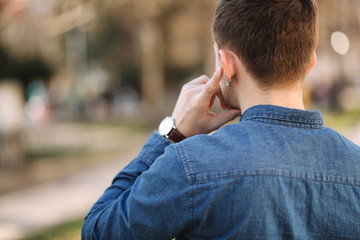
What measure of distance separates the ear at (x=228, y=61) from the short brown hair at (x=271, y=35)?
2cm

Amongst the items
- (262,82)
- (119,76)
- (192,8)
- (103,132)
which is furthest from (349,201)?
(119,76)

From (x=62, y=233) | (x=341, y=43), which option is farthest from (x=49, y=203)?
(x=341, y=43)

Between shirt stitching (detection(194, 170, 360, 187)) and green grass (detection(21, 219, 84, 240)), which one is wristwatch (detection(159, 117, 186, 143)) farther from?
green grass (detection(21, 219, 84, 240))

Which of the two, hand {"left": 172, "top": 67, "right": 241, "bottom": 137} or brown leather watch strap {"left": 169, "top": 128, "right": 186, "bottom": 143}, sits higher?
hand {"left": 172, "top": 67, "right": 241, "bottom": 137}

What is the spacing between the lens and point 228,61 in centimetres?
146

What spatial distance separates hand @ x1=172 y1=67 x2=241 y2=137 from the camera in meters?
1.61

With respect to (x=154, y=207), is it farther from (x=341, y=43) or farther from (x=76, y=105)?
(x=76, y=105)

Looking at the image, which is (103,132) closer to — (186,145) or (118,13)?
(118,13)

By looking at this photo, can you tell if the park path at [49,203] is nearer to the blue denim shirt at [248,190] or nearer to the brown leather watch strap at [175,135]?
the brown leather watch strap at [175,135]

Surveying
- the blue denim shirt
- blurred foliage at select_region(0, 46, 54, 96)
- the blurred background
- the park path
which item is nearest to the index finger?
the blue denim shirt

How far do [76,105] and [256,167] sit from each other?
79.0 feet

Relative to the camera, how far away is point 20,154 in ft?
30.9

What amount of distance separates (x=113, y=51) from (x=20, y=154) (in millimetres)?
23703

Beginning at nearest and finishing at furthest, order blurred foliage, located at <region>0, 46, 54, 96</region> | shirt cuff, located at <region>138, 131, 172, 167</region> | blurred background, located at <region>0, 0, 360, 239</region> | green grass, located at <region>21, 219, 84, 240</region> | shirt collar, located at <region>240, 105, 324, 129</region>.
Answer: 1. shirt collar, located at <region>240, 105, 324, 129</region>
2. shirt cuff, located at <region>138, 131, 172, 167</region>
3. green grass, located at <region>21, 219, 84, 240</region>
4. blurred background, located at <region>0, 0, 360, 239</region>
5. blurred foliage, located at <region>0, 46, 54, 96</region>
